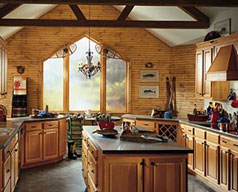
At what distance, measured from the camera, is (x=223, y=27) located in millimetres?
7070

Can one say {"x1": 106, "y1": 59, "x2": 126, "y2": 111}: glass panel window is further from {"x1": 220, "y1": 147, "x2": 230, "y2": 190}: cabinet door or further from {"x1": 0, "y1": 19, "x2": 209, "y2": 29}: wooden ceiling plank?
{"x1": 220, "y1": 147, "x2": 230, "y2": 190}: cabinet door

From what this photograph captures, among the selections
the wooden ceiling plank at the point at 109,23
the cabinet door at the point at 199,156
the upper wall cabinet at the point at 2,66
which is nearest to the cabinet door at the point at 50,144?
the upper wall cabinet at the point at 2,66

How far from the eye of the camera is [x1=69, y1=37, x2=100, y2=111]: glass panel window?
34.1 feet

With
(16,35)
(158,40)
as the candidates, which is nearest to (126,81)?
(158,40)

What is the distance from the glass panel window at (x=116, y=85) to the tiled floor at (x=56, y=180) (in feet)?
11.0

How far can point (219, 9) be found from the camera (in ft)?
23.5

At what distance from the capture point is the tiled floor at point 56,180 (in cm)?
580

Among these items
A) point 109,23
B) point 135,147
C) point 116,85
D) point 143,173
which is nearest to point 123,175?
point 143,173

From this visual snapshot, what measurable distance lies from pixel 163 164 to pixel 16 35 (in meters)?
7.48

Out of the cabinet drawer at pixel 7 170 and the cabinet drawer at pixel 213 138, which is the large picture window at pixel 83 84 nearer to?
the cabinet drawer at pixel 213 138

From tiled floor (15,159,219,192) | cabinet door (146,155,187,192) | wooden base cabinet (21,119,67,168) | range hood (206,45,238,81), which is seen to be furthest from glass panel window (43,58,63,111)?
cabinet door (146,155,187,192)

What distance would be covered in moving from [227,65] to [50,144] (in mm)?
3867

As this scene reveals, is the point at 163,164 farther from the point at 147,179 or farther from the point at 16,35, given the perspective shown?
the point at 16,35

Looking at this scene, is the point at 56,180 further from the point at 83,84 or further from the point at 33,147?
the point at 83,84
